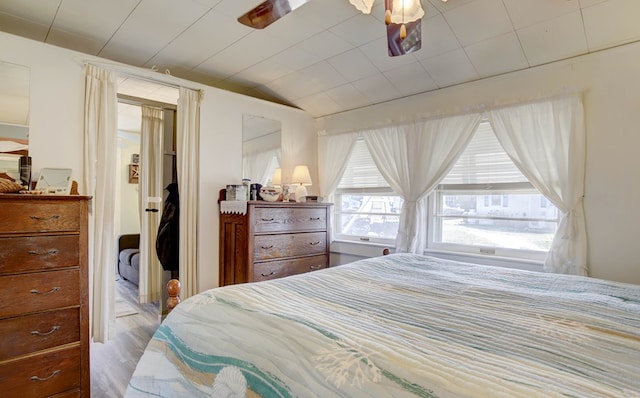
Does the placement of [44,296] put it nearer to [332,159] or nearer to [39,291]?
[39,291]

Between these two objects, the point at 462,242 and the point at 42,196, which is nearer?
the point at 42,196

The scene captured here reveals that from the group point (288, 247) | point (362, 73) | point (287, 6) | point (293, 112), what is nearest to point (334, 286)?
point (287, 6)

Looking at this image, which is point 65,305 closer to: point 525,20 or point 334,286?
point 334,286

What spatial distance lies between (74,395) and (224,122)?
2.42 metres

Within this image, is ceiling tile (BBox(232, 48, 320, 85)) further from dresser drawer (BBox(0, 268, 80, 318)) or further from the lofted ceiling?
dresser drawer (BBox(0, 268, 80, 318))

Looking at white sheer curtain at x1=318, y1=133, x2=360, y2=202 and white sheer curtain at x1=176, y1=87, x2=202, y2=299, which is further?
white sheer curtain at x1=318, y1=133, x2=360, y2=202

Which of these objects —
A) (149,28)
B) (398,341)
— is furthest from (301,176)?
(398,341)

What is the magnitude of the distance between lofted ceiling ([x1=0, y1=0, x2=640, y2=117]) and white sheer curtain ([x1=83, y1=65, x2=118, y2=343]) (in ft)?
1.30

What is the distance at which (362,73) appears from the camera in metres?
3.15

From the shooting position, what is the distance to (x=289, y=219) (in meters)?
3.30

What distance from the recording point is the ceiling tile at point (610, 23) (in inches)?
80.4

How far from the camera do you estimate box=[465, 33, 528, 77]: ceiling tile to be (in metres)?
2.47

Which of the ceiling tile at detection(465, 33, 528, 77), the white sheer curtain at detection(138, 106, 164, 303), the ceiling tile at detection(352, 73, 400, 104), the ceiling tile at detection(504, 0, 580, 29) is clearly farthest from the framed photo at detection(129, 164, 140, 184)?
the ceiling tile at detection(504, 0, 580, 29)

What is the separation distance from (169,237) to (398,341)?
280cm
